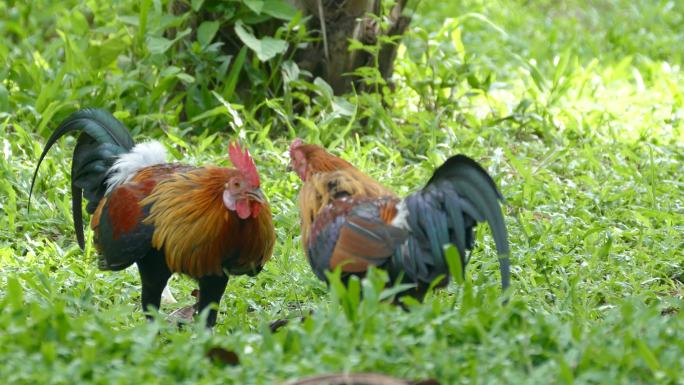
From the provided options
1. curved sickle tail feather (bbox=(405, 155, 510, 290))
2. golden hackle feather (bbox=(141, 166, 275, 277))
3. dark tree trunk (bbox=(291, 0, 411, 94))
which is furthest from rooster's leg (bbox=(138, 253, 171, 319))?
dark tree trunk (bbox=(291, 0, 411, 94))

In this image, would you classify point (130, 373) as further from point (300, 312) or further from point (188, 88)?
point (188, 88)

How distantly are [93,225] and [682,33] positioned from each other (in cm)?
747

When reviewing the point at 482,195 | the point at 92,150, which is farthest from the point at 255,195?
the point at 92,150

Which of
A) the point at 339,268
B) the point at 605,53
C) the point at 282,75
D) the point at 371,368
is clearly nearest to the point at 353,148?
the point at 282,75

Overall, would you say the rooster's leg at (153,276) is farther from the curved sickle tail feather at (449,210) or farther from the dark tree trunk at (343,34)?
the dark tree trunk at (343,34)

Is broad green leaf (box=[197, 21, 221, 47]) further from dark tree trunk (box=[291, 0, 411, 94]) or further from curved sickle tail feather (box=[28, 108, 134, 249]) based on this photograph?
curved sickle tail feather (box=[28, 108, 134, 249])

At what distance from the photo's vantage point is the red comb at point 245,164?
4.39m

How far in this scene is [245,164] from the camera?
14.5 feet

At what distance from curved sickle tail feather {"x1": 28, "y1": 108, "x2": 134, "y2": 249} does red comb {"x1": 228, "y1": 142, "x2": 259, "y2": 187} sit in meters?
0.85

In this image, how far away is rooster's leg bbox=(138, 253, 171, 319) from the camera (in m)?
4.71

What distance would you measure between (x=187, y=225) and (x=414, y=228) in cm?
96

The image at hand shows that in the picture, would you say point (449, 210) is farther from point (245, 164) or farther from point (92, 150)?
point (92, 150)

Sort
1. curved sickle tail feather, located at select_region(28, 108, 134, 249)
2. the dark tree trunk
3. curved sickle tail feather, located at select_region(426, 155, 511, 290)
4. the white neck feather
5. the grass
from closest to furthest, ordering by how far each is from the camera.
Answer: the grass, curved sickle tail feather, located at select_region(426, 155, 511, 290), the white neck feather, curved sickle tail feather, located at select_region(28, 108, 134, 249), the dark tree trunk

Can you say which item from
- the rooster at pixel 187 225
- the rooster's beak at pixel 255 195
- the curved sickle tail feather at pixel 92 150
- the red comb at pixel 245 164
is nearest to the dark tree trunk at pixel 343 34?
the curved sickle tail feather at pixel 92 150
